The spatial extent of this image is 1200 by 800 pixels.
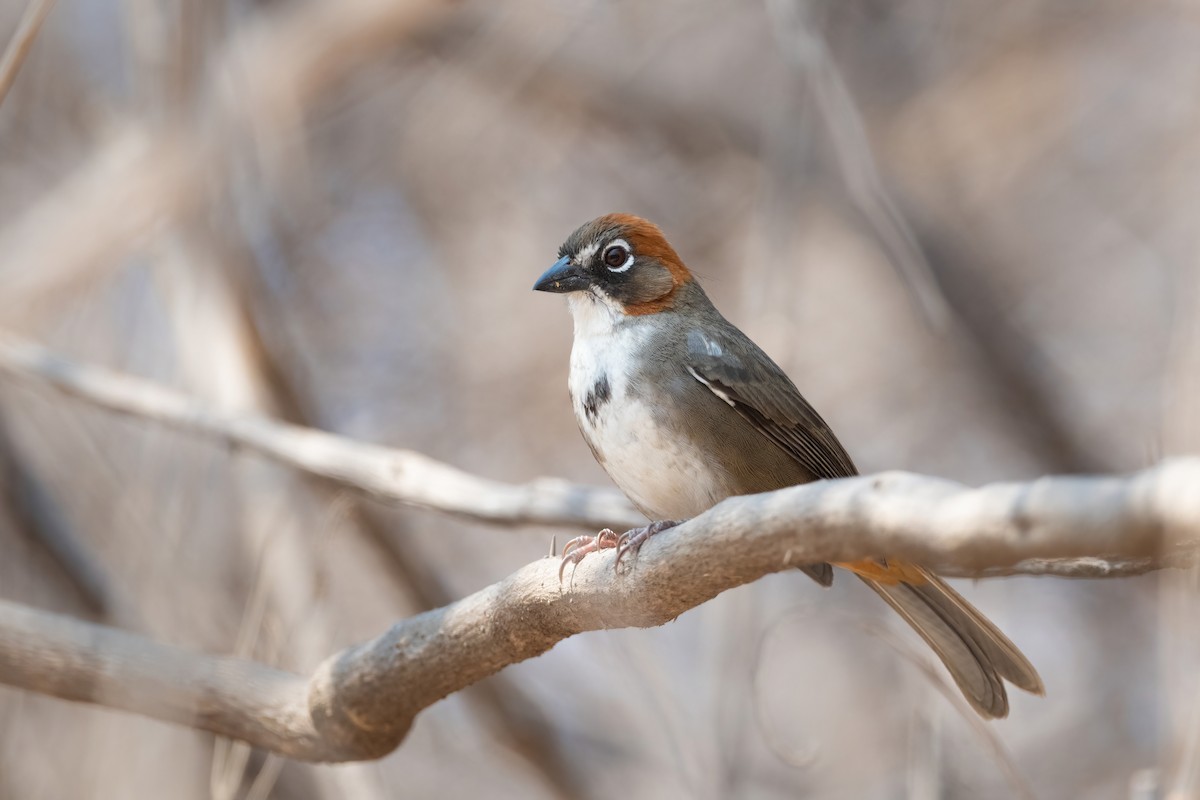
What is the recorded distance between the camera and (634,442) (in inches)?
→ 137

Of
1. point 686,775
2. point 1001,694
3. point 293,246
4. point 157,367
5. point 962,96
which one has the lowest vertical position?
point 686,775

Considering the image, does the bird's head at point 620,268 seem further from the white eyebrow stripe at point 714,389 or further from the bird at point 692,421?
the white eyebrow stripe at point 714,389

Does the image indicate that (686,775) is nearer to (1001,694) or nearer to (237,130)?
(1001,694)

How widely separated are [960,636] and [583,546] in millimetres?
1125

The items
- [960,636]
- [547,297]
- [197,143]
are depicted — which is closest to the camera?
[960,636]

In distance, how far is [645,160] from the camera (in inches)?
295

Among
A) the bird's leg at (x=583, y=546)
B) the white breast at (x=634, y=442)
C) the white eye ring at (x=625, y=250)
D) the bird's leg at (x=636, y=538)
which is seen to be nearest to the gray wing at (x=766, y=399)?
the white breast at (x=634, y=442)

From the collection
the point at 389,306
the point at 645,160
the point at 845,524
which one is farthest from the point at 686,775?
the point at 645,160

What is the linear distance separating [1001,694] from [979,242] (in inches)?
163

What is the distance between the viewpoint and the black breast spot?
141 inches

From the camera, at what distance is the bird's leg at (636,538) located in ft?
8.88

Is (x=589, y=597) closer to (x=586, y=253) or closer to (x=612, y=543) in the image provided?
(x=612, y=543)

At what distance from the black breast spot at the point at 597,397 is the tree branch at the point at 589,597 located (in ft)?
2.50

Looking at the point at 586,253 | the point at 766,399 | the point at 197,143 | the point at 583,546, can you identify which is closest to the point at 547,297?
the point at 197,143
